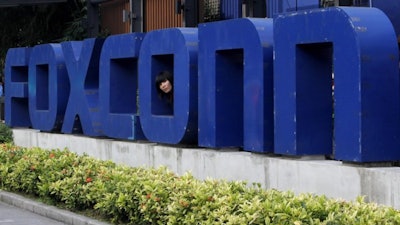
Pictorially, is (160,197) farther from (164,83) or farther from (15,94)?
(15,94)

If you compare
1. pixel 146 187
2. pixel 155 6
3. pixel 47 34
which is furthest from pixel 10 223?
pixel 47 34

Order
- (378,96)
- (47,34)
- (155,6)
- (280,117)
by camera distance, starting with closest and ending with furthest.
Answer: (378,96), (280,117), (155,6), (47,34)

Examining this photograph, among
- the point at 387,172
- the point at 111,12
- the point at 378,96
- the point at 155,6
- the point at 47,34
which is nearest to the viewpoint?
the point at 387,172

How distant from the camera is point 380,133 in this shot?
9180mm

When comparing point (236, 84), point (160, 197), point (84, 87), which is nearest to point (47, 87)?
point (84, 87)

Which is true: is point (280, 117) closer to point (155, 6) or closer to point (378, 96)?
point (378, 96)

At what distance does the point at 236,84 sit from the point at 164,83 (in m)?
1.70

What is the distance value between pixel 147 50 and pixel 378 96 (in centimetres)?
529

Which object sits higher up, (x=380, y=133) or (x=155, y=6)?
(x=155, y=6)

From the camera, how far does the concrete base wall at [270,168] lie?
8766mm

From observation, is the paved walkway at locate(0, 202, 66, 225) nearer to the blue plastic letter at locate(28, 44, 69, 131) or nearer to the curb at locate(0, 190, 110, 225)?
the curb at locate(0, 190, 110, 225)

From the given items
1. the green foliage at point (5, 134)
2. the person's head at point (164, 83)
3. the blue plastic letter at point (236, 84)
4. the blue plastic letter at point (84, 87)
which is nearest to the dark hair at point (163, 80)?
the person's head at point (164, 83)

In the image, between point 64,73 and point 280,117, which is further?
point 64,73

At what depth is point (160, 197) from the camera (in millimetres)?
9289
